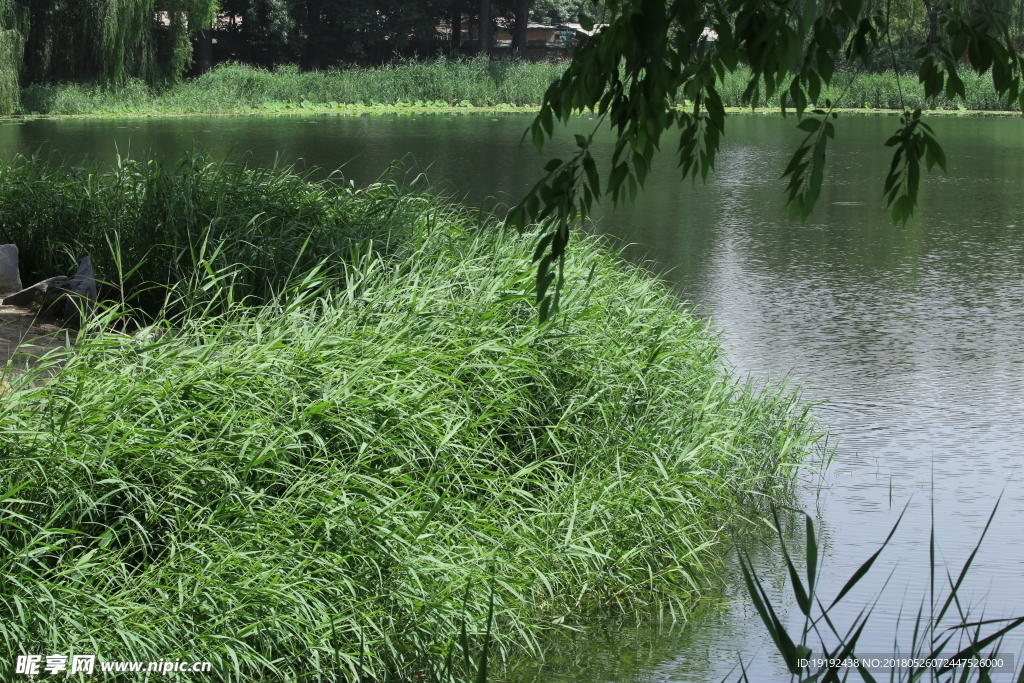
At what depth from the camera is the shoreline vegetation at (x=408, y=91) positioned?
1055 inches

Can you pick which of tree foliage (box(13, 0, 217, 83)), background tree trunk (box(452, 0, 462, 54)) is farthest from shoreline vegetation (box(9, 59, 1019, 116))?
background tree trunk (box(452, 0, 462, 54))

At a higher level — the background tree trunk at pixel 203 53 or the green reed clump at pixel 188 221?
the background tree trunk at pixel 203 53

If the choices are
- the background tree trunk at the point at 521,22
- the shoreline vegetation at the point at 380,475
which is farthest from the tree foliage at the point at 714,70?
the background tree trunk at the point at 521,22

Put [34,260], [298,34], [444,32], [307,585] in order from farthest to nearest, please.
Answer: [444,32]
[298,34]
[34,260]
[307,585]

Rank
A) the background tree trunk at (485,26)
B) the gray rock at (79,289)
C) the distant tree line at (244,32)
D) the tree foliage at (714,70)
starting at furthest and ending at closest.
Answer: the background tree trunk at (485,26) → the distant tree line at (244,32) → the gray rock at (79,289) → the tree foliage at (714,70)

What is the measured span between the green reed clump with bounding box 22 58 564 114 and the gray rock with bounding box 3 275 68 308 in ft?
72.9

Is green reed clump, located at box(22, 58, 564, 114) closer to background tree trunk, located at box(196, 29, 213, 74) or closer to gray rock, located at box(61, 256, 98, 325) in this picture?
background tree trunk, located at box(196, 29, 213, 74)

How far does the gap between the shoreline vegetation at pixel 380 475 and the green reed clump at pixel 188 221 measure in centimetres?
33

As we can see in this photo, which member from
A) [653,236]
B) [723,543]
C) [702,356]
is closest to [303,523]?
[723,543]

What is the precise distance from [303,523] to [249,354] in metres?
0.81

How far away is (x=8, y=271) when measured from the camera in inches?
221

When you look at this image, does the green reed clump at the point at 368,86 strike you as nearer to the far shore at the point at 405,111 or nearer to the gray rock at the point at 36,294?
the far shore at the point at 405,111

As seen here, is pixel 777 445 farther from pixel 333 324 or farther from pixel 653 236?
pixel 653 236

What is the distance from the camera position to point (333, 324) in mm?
3928
